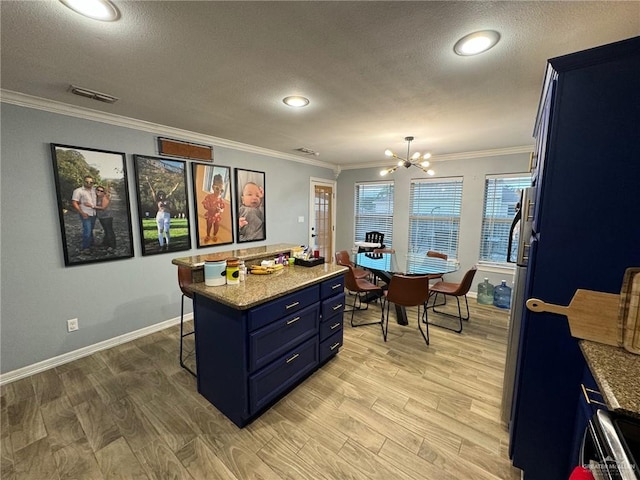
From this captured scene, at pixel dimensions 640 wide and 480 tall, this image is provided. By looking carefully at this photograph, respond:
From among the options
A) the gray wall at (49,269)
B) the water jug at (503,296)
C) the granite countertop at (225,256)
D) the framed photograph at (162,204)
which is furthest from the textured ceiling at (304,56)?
the water jug at (503,296)

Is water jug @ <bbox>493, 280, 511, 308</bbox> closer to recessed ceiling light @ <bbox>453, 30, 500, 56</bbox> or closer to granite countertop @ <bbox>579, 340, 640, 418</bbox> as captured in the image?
granite countertop @ <bbox>579, 340, 640, 418</bbox>

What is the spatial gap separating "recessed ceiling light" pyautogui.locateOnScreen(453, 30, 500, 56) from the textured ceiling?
0.13 feet

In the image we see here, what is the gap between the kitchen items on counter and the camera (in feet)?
3.35

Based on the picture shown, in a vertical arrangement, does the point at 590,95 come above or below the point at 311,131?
below

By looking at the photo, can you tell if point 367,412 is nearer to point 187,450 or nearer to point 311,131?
point 187,450

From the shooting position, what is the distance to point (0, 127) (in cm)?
205

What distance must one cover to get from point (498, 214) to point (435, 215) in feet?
3.07

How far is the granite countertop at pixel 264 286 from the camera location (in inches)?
64.1

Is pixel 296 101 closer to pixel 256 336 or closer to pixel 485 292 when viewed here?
pixel 256 336

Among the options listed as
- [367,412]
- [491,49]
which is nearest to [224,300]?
[367,412]

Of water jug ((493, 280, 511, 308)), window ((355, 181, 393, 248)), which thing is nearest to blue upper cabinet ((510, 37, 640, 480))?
water jug ((493, 280, 511, 308))

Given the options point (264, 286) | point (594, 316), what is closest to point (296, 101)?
point (264, 286)

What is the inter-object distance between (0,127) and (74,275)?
51.9 inches

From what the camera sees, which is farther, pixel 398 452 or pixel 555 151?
pixel 398 452
